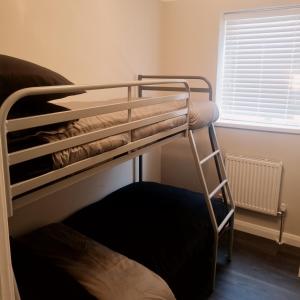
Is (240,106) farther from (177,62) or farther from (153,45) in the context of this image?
(153,45)

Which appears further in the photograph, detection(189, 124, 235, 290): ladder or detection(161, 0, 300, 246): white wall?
detection(161, 0, 300, 246): white wall

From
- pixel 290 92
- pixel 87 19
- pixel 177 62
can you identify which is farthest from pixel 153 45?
pixel 290 92

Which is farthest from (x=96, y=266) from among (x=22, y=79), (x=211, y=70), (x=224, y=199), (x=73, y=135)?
(x=211, y=70)

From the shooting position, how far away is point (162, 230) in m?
2.18

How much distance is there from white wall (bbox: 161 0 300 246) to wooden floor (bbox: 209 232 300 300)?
0.71 feet

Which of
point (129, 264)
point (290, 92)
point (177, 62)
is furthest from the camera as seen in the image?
point (177, 62)

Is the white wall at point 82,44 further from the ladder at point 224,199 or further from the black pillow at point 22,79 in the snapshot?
the ladder at point 224,199

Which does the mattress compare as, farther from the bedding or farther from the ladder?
the bedding

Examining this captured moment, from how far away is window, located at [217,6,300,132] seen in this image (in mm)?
2695

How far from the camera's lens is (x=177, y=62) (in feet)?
10.5

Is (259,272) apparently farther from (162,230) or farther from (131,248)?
(131,248)

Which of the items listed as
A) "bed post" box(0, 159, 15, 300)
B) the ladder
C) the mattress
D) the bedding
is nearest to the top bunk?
the mattress

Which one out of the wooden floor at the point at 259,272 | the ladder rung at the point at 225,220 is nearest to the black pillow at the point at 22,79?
the ladder rung at the point at 225,220

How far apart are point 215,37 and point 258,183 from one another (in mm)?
1414
